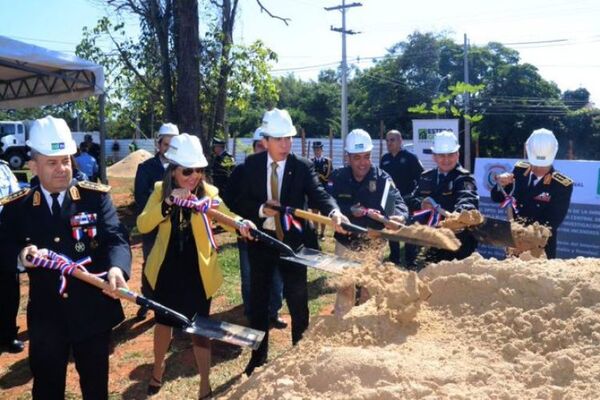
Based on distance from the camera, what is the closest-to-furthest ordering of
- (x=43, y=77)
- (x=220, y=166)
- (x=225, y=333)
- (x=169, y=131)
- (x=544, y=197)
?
(x=225, y=333) → (x=544, y=197) → (x=169, y=131) → (x=43, y=77) → (x=220, y=166)

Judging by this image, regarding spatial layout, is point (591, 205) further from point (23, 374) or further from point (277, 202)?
point (23, 374)

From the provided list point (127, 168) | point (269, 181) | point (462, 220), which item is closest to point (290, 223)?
point (269, 181)

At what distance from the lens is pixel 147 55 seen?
1245cm

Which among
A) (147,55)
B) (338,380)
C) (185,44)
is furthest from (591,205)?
(147,55)

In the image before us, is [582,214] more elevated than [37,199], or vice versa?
[37,199]

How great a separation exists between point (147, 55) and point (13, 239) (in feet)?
→ 33.8

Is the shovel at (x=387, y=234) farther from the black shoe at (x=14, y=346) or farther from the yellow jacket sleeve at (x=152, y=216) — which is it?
the black shoe at (x=14, y=346)

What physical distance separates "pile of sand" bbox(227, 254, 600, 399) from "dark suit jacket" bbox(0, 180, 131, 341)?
2.86 ft

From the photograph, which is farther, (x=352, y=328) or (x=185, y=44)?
(x=185, y=44)

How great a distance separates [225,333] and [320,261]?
39.9 inches

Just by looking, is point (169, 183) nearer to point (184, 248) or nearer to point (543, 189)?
point (184, 248)

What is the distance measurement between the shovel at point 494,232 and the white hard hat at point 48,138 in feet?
9.56

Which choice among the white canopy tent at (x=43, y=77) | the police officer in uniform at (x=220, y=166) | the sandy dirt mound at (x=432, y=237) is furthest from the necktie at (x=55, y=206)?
the police officer in uniform at (x=220, y=166)

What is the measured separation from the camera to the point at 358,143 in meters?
4.89
